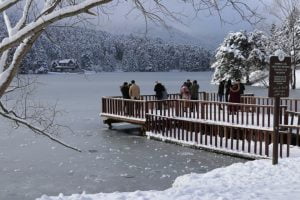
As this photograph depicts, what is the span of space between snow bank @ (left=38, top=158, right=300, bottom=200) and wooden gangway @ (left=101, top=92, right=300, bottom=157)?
3.05m

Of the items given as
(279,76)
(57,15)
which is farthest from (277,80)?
(57,15)

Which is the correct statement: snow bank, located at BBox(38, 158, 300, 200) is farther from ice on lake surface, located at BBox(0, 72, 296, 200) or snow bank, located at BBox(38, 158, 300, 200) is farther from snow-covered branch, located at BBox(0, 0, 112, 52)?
snow-covered branch, located at BBox(0, 0, 112, 52)

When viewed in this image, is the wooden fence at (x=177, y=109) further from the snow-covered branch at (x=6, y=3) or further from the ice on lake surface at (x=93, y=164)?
the snow-covered branch at (x=6, y=3)

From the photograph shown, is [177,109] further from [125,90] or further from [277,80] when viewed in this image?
[277,80]

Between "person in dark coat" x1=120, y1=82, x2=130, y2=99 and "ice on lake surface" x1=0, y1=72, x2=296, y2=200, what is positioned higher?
"person in dark coat" x1=120, y1=82, x2=130, y2=99

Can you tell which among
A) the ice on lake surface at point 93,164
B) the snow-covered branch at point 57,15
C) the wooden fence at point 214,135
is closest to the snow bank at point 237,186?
the ice on lake surface at point 93,164

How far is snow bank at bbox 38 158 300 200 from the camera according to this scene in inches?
308

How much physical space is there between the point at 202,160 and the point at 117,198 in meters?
8.39

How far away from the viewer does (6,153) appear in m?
17.8

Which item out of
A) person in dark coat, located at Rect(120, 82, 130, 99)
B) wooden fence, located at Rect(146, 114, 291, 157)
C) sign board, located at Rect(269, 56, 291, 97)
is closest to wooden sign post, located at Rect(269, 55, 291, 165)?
sign board, located at Rect(269, 56, 291, 97)

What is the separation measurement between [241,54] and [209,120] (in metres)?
52.9

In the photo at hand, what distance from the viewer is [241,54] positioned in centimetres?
6981

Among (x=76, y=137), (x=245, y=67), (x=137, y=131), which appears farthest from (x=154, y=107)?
(x=245, y=67)

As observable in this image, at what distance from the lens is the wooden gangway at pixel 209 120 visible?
16344mm
